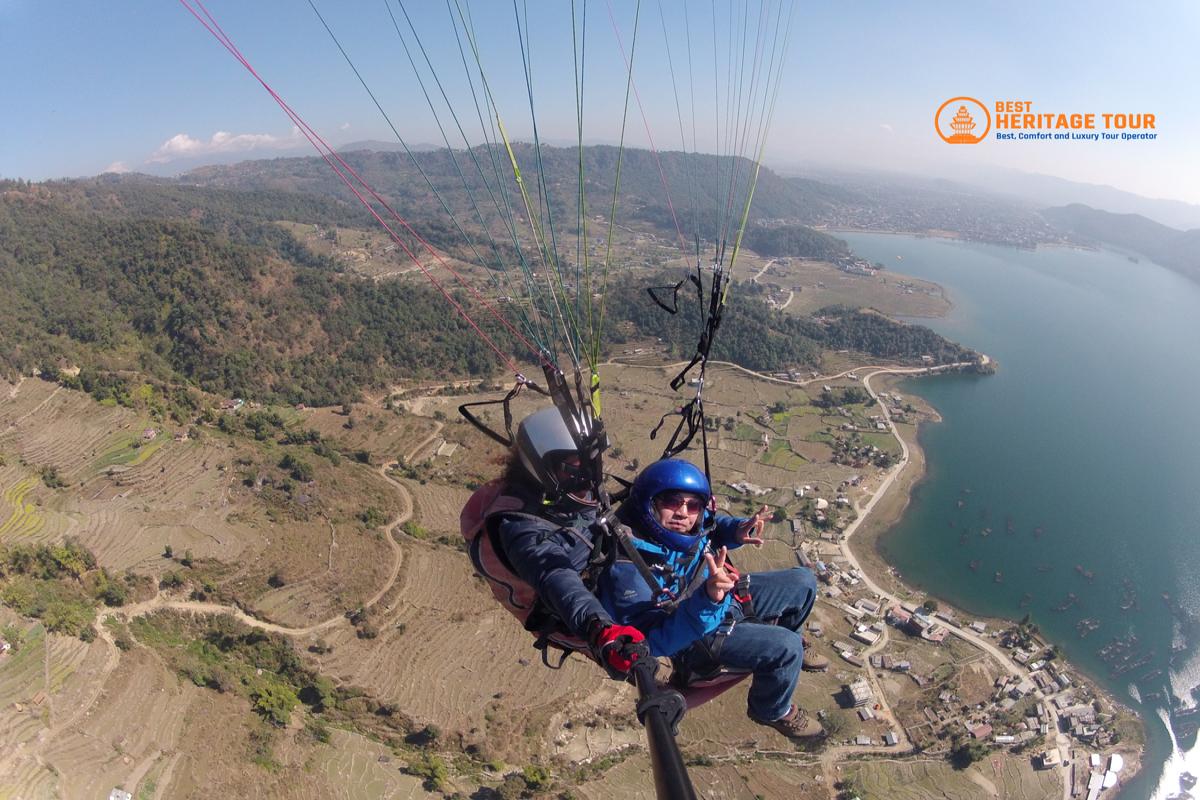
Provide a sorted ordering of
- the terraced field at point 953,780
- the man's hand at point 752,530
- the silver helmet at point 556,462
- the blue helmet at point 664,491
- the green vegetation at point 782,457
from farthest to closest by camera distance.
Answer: the green vegetation at point 782,457, the terraced field at point 953,780, the man's hand at point 752,530, the silver helmet at point 556,462, the blue helmet at point 664,491

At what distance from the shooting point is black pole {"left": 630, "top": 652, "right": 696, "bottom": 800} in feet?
4.00

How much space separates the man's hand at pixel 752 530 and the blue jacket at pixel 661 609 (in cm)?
46

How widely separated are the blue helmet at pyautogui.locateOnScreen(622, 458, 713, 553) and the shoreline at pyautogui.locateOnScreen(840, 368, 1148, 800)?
655 inches

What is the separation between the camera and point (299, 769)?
12016mm

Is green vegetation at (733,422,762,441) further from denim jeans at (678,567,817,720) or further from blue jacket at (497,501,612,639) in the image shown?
blue jacket at (497,501,612,639)

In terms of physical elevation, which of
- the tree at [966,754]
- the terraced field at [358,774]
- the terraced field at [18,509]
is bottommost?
the tree at [966,754]

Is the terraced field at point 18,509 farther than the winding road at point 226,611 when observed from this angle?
Yes

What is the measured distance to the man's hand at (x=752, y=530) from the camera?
2922 mm

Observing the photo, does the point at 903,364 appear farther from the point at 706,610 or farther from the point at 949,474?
the point at 706,610

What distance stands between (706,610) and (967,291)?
74.0 meters

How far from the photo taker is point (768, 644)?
8.38ft

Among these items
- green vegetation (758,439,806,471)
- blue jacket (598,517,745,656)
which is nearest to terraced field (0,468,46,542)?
blue jacket (598,517,745,656)

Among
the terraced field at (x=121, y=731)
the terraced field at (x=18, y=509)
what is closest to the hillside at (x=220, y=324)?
the terraced field at (x=18, y=509)

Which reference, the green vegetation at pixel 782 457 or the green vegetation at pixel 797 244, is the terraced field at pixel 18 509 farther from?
the green vegetation at pixel 797 244
